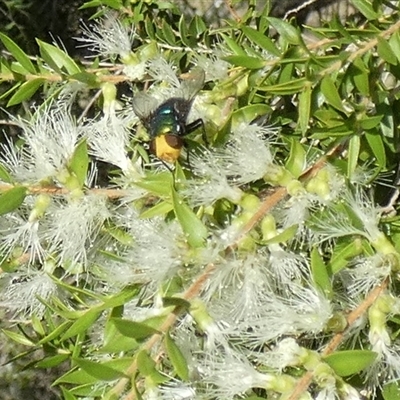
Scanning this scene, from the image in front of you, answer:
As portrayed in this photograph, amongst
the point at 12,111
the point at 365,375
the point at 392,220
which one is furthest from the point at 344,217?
the point at 12,111

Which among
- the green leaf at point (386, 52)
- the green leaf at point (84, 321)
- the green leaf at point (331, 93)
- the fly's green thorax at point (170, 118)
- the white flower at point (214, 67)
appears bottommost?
the green leaf at point (84, 321)

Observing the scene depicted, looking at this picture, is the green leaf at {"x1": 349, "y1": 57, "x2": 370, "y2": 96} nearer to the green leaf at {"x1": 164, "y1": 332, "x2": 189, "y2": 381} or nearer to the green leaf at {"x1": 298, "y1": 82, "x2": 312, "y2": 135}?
the green leaf at {"x1": 298, "y1": 82, "x2": 312, "y2": 135}

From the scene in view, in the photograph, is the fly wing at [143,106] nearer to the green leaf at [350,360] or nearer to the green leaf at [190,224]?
the green leaf at [190,224]

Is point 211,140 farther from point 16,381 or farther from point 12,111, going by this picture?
point 16,381

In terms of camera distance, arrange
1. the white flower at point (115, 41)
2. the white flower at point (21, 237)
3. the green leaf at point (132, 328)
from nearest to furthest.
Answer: the green leaf at point (132, 328), the white flower at point (21, 237), the white flower at point (115, 41)

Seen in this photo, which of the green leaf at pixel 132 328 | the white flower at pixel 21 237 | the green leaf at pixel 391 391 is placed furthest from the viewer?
the white flower at pixel 21 237

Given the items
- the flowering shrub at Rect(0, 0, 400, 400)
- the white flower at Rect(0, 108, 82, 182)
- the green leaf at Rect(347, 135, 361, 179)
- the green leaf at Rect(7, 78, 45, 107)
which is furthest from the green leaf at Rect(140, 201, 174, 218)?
the green leaf at Rect(7, 78, 45, 107)

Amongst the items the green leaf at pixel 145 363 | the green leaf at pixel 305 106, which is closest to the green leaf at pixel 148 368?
the green leaf at pixel 145 363
